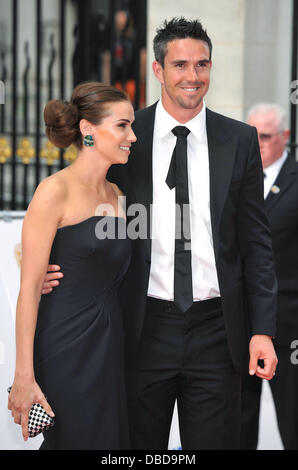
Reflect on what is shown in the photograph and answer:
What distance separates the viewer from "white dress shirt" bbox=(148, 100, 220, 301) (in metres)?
2.79

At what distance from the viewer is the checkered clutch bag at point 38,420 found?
2.52 m

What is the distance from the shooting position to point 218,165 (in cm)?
281

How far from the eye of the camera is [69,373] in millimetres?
2641

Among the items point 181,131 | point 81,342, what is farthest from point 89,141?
point 81,342

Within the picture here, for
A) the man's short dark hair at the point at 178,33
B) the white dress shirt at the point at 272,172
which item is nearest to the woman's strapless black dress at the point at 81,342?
the man's short dark hair at the point at 178,33

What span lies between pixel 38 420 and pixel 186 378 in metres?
0.58

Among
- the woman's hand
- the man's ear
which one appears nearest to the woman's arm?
the woman's hand

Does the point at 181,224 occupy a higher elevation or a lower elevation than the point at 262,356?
higher

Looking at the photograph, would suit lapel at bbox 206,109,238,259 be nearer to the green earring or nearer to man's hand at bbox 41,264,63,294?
the green earring

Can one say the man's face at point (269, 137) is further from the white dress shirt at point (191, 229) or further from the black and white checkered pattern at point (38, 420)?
the black and white checkered pattern at point (38, 420)

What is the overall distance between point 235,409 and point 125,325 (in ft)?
1.71

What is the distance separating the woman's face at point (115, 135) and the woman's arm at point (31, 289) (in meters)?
0.29

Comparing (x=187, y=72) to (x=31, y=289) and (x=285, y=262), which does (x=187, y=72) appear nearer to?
(x=31, y=289)
